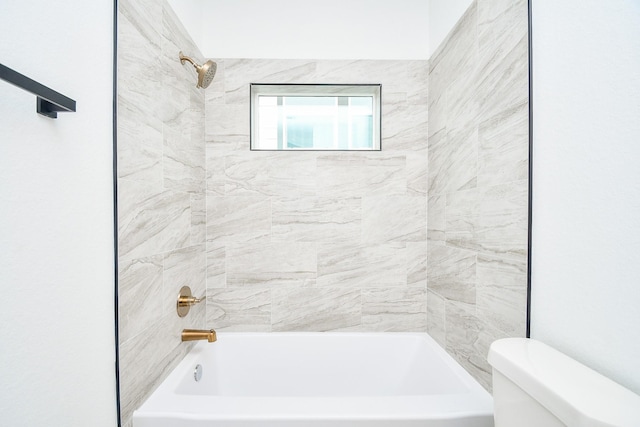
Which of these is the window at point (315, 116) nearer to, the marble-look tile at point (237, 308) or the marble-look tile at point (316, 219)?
the marble-look tile at point (316, 219)

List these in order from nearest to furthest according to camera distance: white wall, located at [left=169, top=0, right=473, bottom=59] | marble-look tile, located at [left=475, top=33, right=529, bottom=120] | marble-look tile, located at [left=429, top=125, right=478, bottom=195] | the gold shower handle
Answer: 1. marble-look tile, located at [left=475, top=33, right=529, bottom=120]
2. marble-look tile, located at [left=429, top=125, right=478, bottom=195]
3. the gold shower handle
4. white wall, located at [left=169, top=0, right=473, bottom=59]

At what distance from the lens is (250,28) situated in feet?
6.27

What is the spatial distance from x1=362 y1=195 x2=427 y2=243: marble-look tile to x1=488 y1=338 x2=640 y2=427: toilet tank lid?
1.05 metres

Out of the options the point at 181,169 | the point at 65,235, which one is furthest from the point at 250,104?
the point at 65,235

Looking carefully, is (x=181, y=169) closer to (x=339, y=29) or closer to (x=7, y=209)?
(x=7, y=209)

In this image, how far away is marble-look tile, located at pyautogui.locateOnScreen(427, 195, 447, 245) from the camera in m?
1.68

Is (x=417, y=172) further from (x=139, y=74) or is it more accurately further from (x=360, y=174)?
(x=139, y=74)

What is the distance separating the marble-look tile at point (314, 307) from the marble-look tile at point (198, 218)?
1.81ft

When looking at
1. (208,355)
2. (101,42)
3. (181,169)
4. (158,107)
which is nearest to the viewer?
(101,42)

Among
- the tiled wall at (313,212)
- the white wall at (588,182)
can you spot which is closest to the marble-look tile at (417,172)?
the tiled wall at (313,212)

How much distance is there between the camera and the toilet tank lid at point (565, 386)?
58 centimetres

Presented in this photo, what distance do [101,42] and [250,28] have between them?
117 centimetres

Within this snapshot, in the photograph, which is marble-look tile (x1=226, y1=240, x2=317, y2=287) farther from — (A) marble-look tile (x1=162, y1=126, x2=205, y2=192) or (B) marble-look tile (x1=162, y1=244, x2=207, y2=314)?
(A) marble-look tile (x1=162, y1=126, x2=205, y2=192)

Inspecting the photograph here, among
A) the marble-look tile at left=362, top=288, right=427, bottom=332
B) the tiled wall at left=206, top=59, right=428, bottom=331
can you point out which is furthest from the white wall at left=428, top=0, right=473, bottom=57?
the marble-look tile at left=362, top=288, right=427, bottom=332
